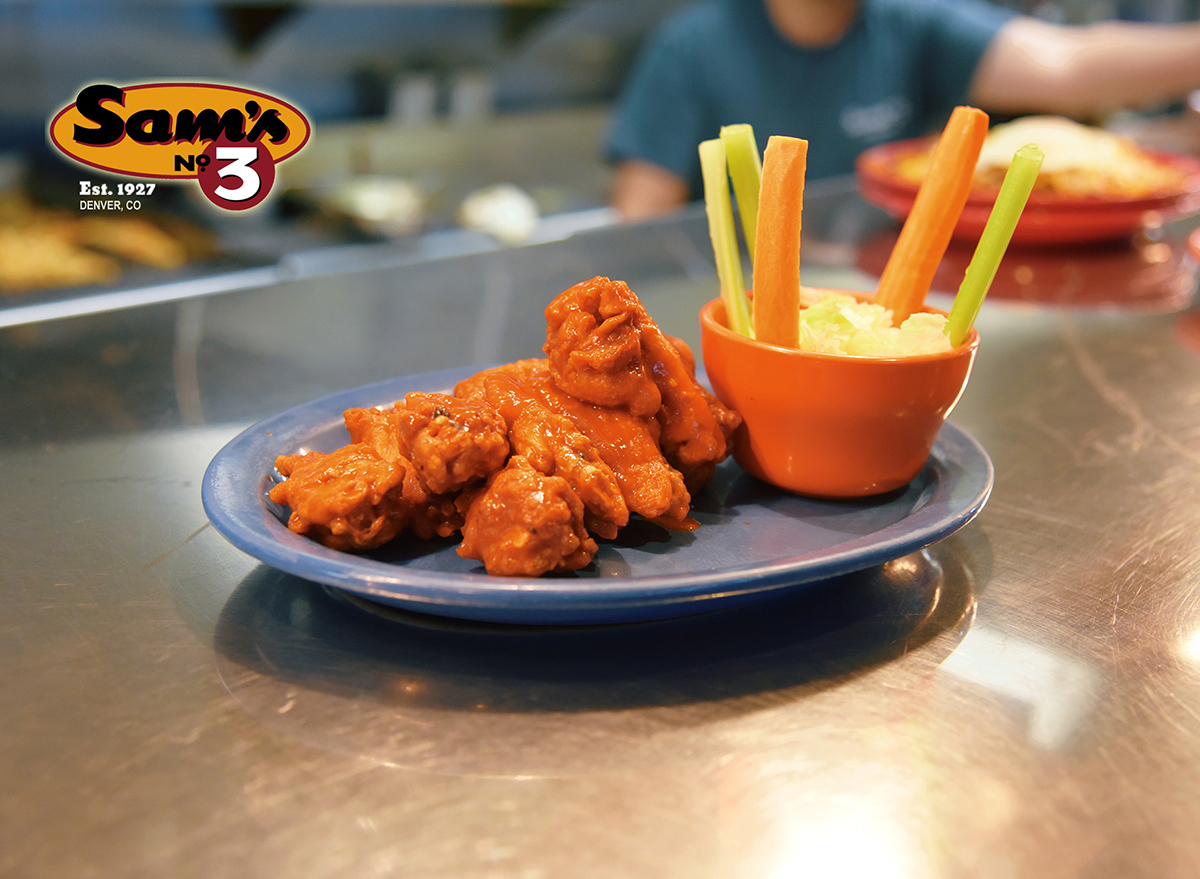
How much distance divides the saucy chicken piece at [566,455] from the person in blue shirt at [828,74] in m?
3.11

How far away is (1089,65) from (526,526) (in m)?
3.86

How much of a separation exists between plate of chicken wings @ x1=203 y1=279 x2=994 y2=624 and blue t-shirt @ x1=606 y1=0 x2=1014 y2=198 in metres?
3.06

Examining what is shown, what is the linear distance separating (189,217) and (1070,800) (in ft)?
14.2

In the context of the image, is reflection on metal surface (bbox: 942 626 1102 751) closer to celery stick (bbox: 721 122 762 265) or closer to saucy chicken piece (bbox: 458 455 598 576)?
saucy chicken piece (bbox: 458 455 598 576)

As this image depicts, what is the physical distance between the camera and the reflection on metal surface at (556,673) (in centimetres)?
85

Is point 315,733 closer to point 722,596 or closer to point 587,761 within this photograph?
point 587,761

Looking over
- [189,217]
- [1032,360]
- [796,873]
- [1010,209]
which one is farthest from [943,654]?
[189,217]

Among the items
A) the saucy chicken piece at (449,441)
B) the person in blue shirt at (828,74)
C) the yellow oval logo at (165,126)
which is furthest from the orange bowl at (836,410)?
the person in blue shirt at (828,74)

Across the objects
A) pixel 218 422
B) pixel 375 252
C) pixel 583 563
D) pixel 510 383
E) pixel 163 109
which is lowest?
pixel 375 252

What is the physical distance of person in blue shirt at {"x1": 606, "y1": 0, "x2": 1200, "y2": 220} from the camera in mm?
3945

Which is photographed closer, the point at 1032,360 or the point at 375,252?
the point at 1032,360

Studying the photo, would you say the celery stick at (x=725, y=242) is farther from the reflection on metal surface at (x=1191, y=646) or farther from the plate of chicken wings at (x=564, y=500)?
the reflection on metal surface at (x=1191, y=646)

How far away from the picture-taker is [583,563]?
988 mm

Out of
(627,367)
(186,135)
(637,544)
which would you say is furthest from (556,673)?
(186,135)
